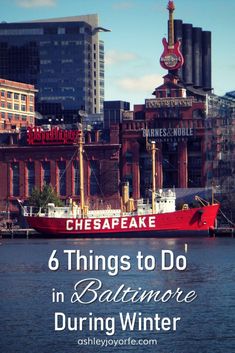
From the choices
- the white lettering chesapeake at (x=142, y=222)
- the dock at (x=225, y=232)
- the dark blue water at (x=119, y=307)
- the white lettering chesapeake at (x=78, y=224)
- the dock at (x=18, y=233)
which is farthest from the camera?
the dock at (x=18, y=233)

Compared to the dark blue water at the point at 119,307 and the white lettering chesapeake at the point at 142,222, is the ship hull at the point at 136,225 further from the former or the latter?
the dark blue water at the point at 119,307

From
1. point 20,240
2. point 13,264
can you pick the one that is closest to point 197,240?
point 20,240

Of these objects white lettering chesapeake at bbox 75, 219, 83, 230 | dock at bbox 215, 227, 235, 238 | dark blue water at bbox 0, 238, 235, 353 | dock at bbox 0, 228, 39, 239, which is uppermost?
white lettering chesapeake at bbox 75, 219, 83, 230

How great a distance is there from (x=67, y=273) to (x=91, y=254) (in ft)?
83.2

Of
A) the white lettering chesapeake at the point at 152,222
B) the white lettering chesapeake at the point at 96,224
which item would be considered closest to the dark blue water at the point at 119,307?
the white lettering chesapeake at the point at 152,222

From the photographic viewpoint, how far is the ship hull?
183375mm

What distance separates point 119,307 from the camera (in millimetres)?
85438

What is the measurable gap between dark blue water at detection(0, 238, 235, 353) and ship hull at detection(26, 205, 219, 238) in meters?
44.7

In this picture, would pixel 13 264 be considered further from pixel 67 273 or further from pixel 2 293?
pixel 2 293

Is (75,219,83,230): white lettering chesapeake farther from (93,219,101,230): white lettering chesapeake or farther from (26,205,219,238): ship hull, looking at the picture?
(93,219,101,230): white lettering chesapeake

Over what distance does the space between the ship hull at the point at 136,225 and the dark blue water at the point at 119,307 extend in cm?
4471

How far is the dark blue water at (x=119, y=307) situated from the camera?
237 feet

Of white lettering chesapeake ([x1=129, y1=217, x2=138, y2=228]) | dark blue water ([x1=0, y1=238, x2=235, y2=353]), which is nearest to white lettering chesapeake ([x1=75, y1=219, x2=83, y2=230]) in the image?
white lettering chesapeake ([x1=129, y1=217, x2=138, y2=228])

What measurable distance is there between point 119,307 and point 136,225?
331 feet
